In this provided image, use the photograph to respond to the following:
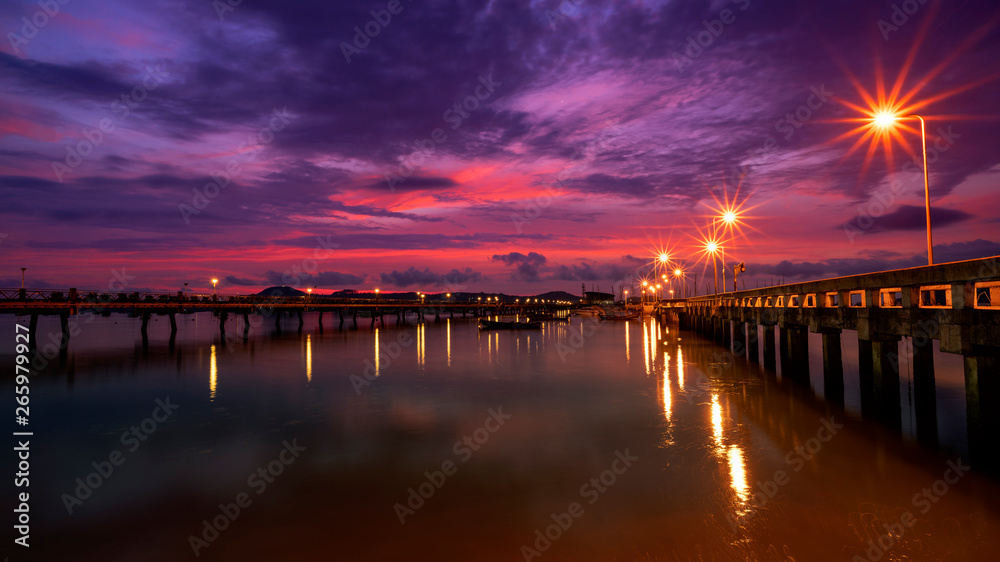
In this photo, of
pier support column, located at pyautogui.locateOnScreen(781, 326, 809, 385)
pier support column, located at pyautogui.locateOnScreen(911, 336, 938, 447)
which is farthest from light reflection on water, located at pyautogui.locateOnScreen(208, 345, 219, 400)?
pier support column, located at pyautogui.locateOnScreen(781, 326, 809, 385)

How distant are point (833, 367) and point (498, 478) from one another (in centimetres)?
2014

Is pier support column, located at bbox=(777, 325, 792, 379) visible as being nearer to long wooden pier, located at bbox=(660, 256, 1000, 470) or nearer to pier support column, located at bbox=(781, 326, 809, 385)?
long wooden pier, located at bbox=(660, 256, 1000, 470)

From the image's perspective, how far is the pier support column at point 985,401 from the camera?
13250 millimetres

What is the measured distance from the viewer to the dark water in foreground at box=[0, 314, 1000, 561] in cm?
1095

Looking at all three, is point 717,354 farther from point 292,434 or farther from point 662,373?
point 292,434

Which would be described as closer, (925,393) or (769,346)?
(925,393)

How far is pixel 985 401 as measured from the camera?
13422mm

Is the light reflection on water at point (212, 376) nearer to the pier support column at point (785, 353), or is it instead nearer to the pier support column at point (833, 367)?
the pier support column at point (833, 367)

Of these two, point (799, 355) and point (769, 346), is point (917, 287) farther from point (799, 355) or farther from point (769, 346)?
point (769, 346)

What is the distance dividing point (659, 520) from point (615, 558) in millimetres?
2143

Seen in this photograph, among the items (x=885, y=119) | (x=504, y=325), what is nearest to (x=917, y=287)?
(x=885, y=119)

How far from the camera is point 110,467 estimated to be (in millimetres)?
16875

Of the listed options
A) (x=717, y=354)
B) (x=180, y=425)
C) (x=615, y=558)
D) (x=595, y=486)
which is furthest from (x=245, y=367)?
(x=717, y=354)

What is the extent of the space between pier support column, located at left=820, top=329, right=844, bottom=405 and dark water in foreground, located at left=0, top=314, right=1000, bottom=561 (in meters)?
1.48
